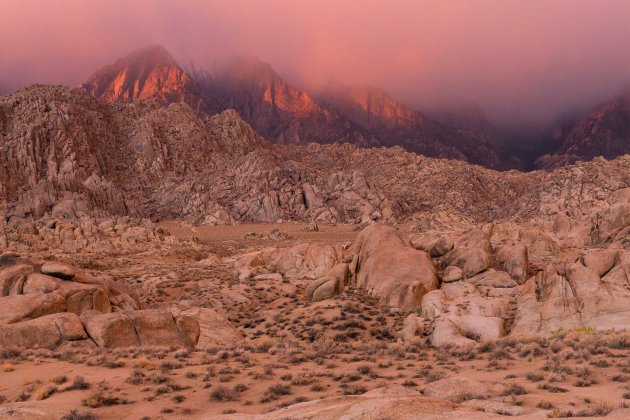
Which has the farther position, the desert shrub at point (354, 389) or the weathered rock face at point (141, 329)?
the weathered rock face at point (141, 329)

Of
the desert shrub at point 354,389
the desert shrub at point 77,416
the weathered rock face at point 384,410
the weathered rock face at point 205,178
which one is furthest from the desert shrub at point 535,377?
the weathered rock face at point 205,178

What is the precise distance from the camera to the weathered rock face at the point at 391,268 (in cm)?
2914

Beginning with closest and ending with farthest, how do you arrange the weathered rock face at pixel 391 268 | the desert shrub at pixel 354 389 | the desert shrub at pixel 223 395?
the desert shrub at pixel 223 395, the desert shrub at pixel 354 389, the weathered rock face at pixel 391 268

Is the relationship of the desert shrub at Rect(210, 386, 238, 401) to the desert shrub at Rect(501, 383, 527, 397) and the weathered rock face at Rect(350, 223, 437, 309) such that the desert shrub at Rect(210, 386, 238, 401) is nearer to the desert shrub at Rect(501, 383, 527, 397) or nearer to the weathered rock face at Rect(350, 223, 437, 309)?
the desert shrub at Rect(501, 383, 527, 397)

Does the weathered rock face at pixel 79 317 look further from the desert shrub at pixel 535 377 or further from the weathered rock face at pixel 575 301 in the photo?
the weathered rock face at pixel 575 301

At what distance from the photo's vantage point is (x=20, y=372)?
48.1 feet

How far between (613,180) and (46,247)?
94551mm

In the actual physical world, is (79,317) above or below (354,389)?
below

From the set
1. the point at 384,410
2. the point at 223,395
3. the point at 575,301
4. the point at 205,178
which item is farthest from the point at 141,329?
the point at 205,178

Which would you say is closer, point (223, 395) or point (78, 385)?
point (223, 395)

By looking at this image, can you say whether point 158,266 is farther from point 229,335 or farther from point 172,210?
point 172,210

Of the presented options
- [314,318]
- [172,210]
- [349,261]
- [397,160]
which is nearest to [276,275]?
[349,261]

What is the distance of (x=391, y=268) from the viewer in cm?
3177

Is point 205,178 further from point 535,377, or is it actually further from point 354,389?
point 535,377
